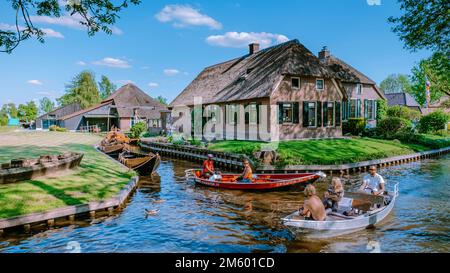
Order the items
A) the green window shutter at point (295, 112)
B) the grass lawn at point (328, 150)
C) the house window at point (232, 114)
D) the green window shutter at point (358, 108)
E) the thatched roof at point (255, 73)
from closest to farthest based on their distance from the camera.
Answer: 1. the grass lawn at point (328, 150)
2. the thatched roof at point (255, 73)
3. the green window shutter at point (295, 112)
4. the house window at point (232, 114)
5. the green window shutter at point (358, 108)

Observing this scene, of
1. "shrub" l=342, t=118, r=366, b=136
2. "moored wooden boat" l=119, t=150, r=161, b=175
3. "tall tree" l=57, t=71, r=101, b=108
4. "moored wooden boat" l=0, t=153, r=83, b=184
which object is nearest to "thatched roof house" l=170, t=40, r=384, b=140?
"shrub" l=342, t=118, r=366, b=136

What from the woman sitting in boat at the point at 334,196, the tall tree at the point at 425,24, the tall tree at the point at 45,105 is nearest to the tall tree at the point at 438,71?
the tall tree at the point at 425,24

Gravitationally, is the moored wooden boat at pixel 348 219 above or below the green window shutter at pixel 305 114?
below

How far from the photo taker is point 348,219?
8.88 m

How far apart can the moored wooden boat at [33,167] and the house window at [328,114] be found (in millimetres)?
19525

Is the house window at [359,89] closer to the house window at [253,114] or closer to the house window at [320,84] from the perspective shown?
the house window at [320,84]

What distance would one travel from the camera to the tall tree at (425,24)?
2216 centimetres

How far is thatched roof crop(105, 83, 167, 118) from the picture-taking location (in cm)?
5531

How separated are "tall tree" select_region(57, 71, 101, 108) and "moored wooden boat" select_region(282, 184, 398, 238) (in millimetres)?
79770

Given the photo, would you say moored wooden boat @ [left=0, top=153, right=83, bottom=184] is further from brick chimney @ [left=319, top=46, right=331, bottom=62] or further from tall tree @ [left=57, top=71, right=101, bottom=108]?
tall tree @ [left=57, top=71, right=101, bottom=108]

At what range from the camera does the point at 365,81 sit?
36.9 m
